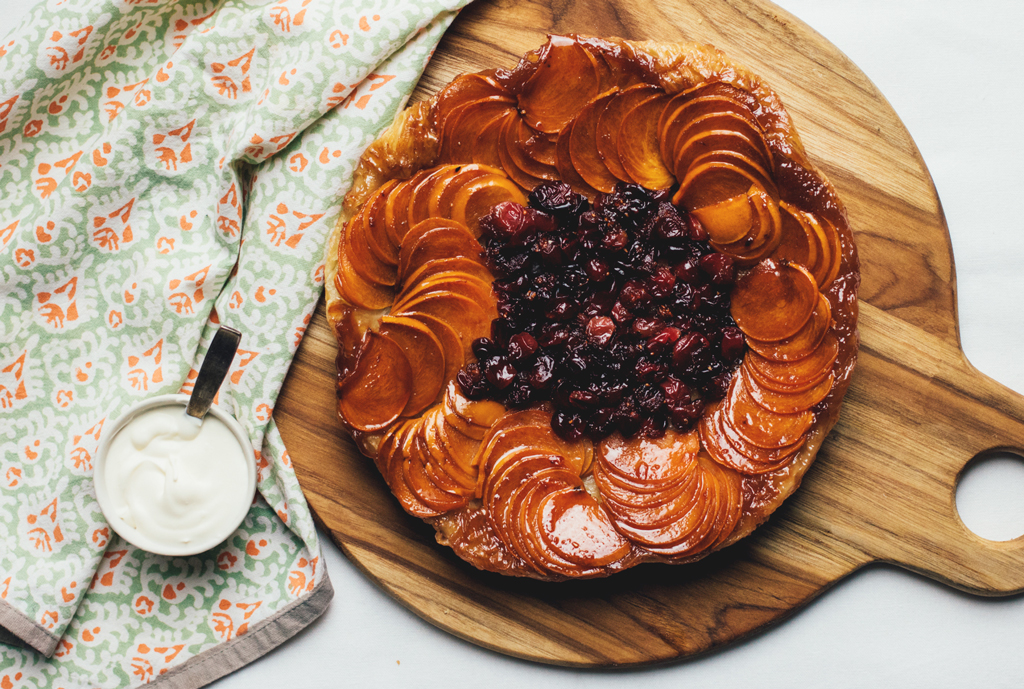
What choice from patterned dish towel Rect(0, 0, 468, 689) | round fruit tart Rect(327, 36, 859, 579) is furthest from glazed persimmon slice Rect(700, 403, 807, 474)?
patterned dish towel Rect(0, 0, 468, 689)

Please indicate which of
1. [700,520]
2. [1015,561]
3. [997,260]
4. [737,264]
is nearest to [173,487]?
[700,520]

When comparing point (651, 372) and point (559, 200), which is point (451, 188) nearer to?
point (559, 200)

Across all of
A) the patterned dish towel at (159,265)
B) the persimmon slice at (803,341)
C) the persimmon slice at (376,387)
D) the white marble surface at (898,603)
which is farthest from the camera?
the white marble surface at (898,603)

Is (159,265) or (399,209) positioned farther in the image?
(159,265)

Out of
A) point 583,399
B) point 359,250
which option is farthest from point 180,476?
point 583,399

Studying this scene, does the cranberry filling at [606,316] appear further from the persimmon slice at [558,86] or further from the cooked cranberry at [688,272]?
the persimmon slice at [558,86]

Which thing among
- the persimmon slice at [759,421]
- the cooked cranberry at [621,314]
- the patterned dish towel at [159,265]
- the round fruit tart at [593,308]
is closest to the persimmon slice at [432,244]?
the round fruit tart at [593,308]
